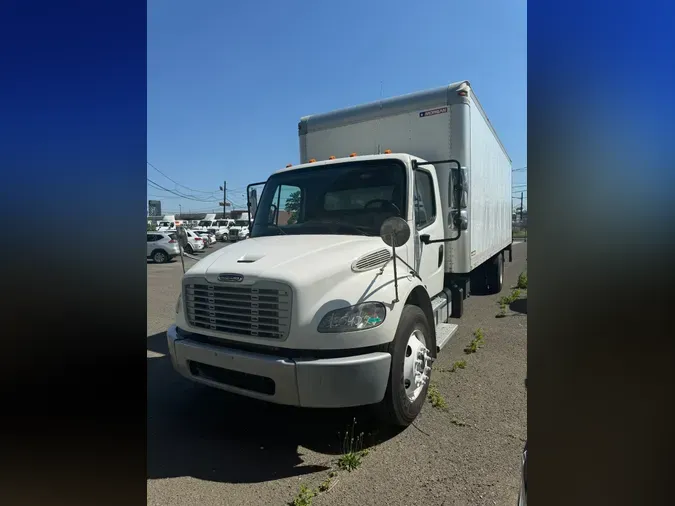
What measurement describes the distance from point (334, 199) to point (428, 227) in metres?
1.13

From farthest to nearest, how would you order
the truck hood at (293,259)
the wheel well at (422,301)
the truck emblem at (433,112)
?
1. the truck emblem at (433,112)
2. the wheel well at (422,301)
3. the truck hood at (293,259)

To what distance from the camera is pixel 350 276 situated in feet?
10.6

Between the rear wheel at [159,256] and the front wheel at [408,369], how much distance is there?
1855cm

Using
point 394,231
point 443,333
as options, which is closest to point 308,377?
point 394,231

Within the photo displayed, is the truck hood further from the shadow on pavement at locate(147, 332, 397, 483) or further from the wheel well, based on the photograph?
the shadow on pavement at locate(147, 332, 397, 483)

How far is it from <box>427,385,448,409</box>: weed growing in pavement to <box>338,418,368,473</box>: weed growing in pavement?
0.89 metres

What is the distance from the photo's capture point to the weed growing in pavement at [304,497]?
95.6 inches

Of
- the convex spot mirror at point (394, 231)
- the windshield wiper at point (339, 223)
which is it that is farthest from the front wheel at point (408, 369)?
the windshield wiper at point (339, 223)

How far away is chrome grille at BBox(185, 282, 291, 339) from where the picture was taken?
2973 millimetres

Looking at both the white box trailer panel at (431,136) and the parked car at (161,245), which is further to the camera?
the parked car at (161,245)

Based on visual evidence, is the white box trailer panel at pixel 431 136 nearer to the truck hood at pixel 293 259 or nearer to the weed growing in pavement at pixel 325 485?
the truck hood at pixel 293 259
